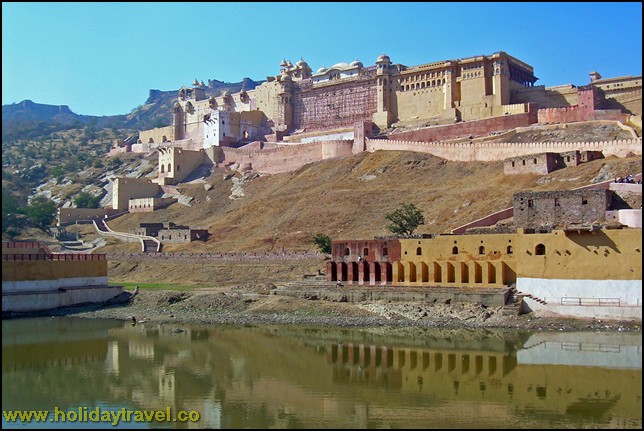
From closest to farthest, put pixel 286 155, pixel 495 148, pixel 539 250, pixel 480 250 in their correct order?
pixel 539 250
pixel 480 250
pixel 495 148
pixel 286 155

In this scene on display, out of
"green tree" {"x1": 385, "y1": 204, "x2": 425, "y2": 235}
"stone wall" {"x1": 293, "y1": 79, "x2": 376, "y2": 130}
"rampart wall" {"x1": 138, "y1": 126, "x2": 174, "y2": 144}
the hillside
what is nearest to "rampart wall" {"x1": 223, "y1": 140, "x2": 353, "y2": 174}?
the hillside

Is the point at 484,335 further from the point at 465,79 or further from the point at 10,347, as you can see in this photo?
the point at 465,79

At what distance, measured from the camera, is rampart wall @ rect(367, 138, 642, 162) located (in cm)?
3728

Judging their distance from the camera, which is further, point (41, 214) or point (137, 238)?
point (41, 214)

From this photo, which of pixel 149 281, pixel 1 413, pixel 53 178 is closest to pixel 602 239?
pixel 1 413

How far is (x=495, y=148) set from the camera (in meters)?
43.2

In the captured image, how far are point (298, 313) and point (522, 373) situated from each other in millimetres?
10761

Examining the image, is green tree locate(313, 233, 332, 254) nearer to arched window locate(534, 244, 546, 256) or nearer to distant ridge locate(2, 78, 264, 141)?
arched window locate(534, 244, 546, 256)

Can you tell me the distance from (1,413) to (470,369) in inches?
418

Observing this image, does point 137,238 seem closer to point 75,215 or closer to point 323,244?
point 75,215

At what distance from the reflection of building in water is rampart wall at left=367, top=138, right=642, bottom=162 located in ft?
65.2

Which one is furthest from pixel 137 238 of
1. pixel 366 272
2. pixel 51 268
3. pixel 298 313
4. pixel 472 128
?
pixel 472 128

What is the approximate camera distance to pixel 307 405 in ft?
48.8

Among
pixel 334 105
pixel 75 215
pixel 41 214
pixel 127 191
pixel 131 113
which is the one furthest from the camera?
pixel 131 113
